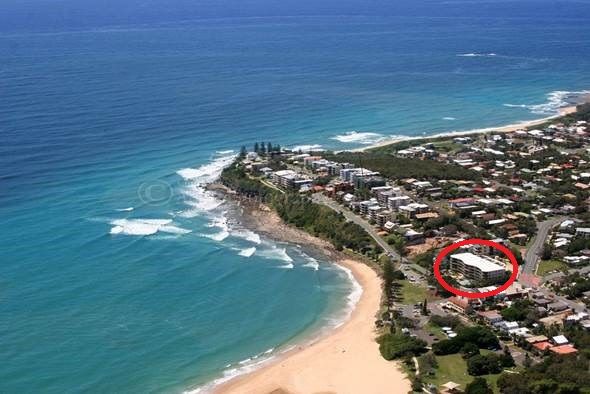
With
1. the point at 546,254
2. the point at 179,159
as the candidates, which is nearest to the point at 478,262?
the point at 546,254

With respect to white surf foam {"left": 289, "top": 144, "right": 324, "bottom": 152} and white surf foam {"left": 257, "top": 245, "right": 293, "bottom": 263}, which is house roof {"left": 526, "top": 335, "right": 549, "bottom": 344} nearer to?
white surf foam {"left": 257, "top": 245, "right": 293, "bottom": 263}

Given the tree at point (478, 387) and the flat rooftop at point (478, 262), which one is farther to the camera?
the flat rooftop at point (478, 262)

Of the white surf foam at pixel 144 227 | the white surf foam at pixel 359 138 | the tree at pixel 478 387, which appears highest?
the white surf foam at pixel 144 227

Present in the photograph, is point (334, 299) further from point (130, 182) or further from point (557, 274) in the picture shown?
point (130, 182)

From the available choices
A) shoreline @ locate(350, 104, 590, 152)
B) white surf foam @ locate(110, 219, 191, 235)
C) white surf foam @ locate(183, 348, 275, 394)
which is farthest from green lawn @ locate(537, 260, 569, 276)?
shoreline @ locate(350, 104, 590, 152)

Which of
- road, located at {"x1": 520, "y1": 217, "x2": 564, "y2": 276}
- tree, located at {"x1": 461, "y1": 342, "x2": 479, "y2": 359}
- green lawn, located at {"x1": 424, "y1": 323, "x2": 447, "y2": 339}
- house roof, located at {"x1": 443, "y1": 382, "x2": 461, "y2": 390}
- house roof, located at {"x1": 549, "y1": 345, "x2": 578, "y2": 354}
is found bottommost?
road, located at {"x1": 520, "y1": 217, "x2": 564, "y2": 276}

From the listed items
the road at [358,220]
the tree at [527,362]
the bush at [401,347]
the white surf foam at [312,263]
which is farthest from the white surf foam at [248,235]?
the tree at [527,362]

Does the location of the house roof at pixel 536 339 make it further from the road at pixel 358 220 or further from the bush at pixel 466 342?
the road at pixel 358 220
